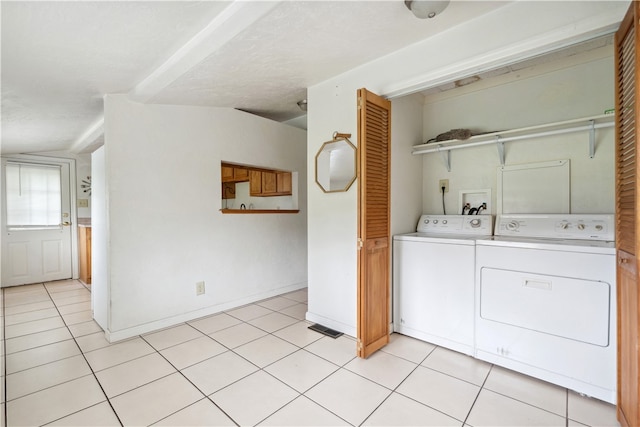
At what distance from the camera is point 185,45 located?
2037mm

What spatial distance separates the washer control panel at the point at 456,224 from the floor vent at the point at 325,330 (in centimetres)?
131

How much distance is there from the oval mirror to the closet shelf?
0.77 meters

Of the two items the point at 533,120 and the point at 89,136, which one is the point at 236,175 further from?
the point at 533,120

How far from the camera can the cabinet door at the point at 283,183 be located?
13.8ft

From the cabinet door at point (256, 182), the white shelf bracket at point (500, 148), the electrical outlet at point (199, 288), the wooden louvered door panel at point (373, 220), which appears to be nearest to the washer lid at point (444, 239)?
the wooden louvered door panel at point (373, 220)

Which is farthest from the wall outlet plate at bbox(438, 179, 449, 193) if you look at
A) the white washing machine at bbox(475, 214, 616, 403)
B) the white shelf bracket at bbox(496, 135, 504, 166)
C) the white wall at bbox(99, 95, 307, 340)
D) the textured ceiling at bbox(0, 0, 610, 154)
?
the white wall at bbox(99, 95, 307, 340)

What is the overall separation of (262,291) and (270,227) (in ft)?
2.68

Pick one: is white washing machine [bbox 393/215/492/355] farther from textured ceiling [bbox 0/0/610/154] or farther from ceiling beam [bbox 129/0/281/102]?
ceiling beam [bbox 129/0/281/102]

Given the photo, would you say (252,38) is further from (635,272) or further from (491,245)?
(635,272)

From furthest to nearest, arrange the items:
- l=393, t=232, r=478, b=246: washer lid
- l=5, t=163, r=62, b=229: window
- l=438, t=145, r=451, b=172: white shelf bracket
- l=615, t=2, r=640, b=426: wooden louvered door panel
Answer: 1. l=5, t=163, r=62, b=229: window
2. l=438, t=145, r=451, b=172: white shelf bracket
3. l=393, t=232, r=478, b=246: washer lid
4. l=615, t=2, r=640, b=426: wooden louvered door panel

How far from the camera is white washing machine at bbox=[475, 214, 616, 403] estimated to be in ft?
5.51

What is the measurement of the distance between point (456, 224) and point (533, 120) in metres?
1.09

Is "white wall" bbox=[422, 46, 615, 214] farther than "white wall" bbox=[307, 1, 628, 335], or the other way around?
"white wall" bbox=[422, 46, 615, 214]

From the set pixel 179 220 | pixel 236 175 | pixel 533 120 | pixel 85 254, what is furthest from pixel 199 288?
pixel 533 120
